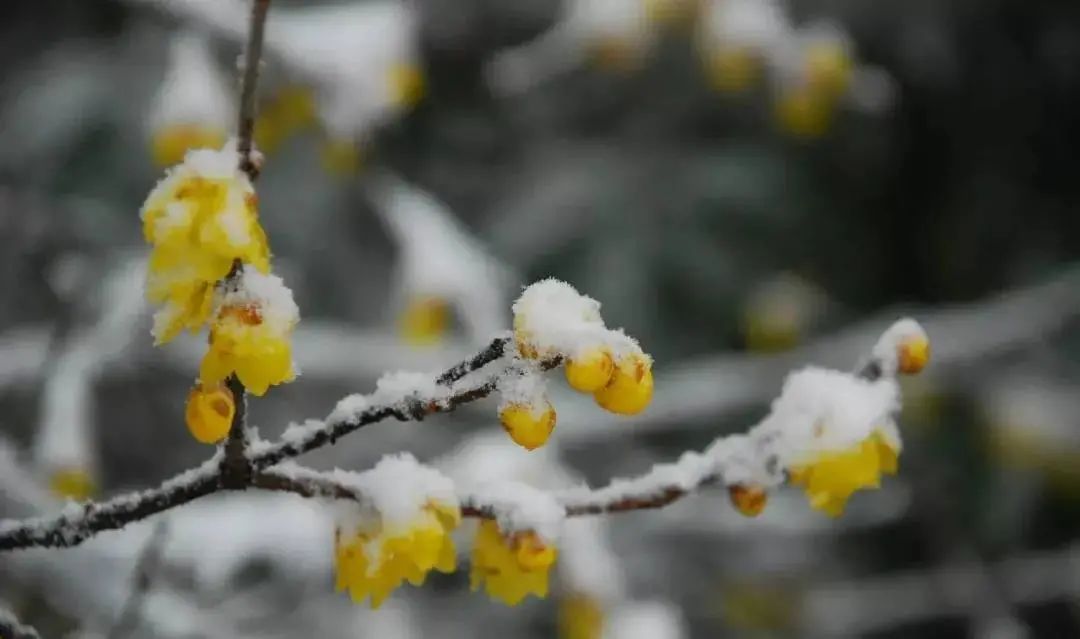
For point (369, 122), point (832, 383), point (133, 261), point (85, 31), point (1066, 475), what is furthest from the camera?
point (1066, 475)

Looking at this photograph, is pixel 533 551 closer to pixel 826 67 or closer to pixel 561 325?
pixel 561 325

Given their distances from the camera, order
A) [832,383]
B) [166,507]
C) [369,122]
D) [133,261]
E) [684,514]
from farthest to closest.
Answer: [684,514] → [133,261] → [369,122] → [832,383] → [166,507]

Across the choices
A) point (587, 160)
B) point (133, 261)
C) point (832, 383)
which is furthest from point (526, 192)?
point (832, 383)

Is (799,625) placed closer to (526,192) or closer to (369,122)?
(526,192)

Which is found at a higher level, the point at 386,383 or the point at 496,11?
the point at 496,11

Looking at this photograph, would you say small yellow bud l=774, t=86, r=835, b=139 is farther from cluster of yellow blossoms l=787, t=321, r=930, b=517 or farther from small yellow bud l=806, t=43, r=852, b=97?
cluster of yellow blossoms l=787, t=321, r=930, b=517

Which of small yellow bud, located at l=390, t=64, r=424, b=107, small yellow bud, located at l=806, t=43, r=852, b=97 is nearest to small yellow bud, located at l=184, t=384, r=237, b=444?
small yellow bud, located at l=390, t=64, r=424, b=107

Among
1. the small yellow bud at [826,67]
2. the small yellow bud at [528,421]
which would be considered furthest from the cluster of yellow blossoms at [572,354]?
the small yellow bud at [826,67]
